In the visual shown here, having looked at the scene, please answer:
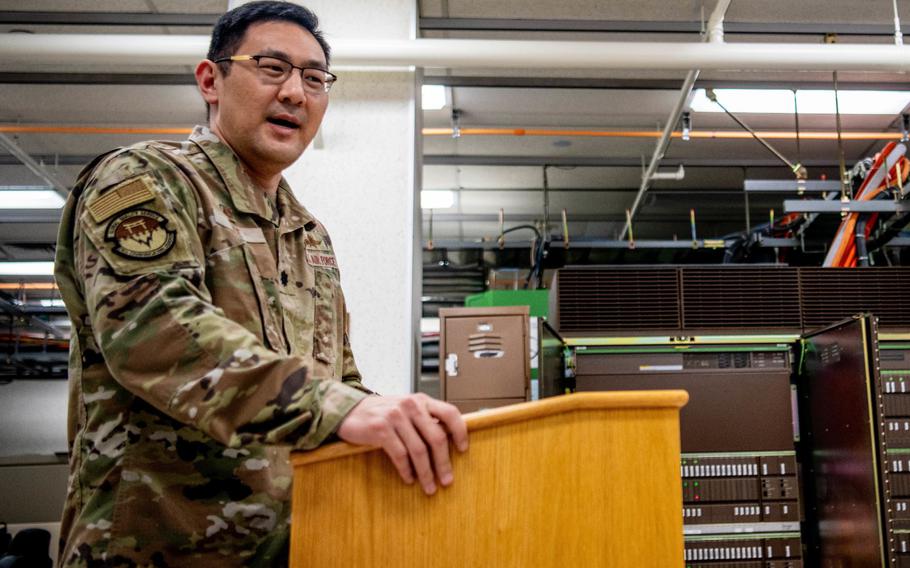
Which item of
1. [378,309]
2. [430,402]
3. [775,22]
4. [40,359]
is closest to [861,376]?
[378,309]

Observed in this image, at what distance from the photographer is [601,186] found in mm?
7547

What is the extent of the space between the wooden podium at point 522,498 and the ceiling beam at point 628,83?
14.6 ft

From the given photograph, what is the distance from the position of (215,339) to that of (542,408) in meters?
0.34

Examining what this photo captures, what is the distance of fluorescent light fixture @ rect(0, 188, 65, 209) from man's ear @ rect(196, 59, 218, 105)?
6.10 metres

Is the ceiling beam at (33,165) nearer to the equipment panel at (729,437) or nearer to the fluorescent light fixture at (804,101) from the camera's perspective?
the equipment panel at (729,437)

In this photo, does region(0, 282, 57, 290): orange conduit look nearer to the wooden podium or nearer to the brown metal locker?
the brown metal locker

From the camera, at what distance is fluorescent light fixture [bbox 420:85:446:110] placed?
511 centimetres

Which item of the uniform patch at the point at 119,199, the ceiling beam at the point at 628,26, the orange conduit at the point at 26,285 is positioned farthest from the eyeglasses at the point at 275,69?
the orange conduit at the point at 26,285

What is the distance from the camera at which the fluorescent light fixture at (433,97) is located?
5109 mm

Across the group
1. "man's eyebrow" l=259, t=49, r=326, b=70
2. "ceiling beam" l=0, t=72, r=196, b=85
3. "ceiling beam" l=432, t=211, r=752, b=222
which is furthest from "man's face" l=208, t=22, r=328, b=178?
"ceiling beam" l=432, t=211, r=752, b=222

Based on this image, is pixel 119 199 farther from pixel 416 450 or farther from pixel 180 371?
pixel 416 450

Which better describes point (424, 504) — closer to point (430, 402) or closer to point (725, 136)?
point (430, 402)

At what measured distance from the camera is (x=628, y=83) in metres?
5.18

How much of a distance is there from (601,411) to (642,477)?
8cm
